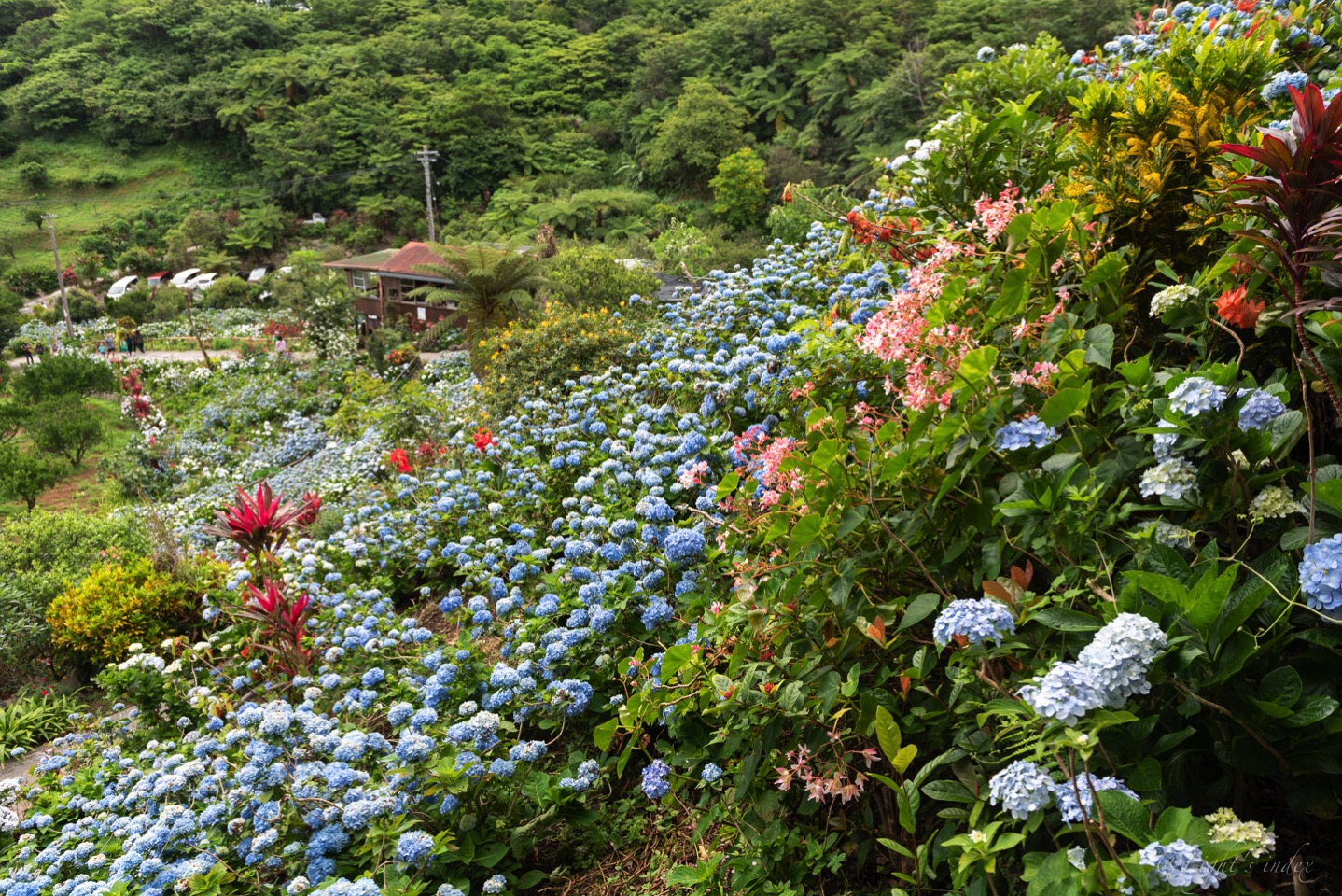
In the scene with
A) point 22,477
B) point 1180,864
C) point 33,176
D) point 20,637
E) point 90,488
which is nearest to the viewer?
point 1180,864

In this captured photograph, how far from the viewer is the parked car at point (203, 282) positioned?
31.4 metres

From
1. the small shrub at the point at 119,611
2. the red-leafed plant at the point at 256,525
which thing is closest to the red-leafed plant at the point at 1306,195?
the red-leafed plant at the point at 256,525

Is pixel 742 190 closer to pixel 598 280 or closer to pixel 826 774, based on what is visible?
pixel 598 280

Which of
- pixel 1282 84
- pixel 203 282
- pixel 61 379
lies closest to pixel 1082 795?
pixel 1282 84

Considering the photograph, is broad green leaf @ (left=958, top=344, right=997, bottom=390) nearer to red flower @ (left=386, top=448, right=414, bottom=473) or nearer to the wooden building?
red flower @ (left=386, top=448, right=414, bottom=473)

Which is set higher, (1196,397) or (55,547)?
(1196,397)

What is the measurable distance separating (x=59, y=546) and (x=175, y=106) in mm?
46699

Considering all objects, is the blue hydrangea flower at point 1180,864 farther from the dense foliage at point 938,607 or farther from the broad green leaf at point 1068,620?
the broad green leaf at point 1068,620

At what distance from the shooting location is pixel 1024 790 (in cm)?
102

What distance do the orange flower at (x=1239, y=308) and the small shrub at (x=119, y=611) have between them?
6728 millimetres

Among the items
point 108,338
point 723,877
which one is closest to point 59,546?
point 723,877

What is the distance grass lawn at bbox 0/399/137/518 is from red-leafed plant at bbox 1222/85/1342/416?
13216mm

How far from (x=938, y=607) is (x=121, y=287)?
38.6m

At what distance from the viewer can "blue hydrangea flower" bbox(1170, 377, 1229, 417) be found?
1.18 metres
